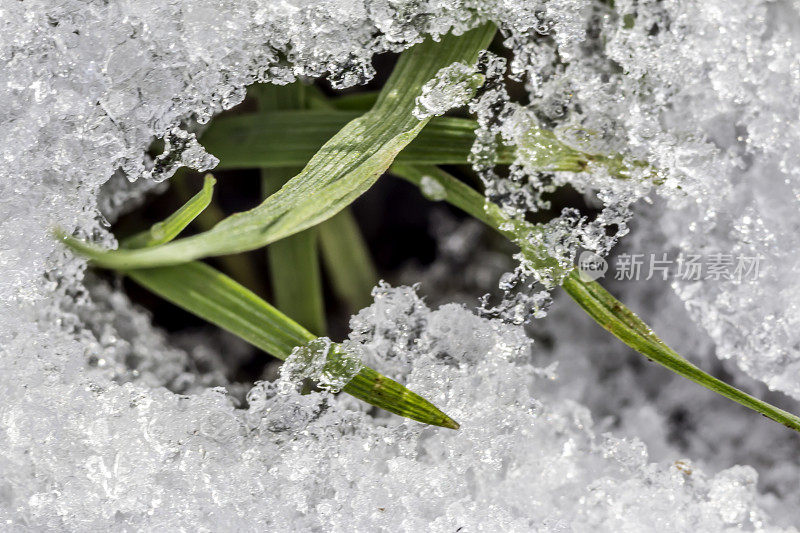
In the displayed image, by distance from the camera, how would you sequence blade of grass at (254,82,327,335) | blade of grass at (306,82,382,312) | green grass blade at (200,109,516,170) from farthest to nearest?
1. blade of grass at (306,82,382,312)
2. blade of grass at (254,82,327,335)
3. green grass blade at (200,109,516,170)

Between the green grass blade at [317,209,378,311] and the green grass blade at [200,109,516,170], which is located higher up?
the green grass blade at [200,109,516,170]

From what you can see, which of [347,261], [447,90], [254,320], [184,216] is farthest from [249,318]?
[347,261]

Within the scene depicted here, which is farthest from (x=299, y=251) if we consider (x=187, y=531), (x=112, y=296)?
(x=187, y=531)

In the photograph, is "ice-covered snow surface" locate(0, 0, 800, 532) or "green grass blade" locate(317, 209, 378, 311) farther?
"green grass blade" locate(317, 209, 378, 311)

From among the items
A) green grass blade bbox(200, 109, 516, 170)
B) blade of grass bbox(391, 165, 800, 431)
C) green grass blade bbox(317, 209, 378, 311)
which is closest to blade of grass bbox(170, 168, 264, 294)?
green grass blade bbox(317, 209, 378, 311)

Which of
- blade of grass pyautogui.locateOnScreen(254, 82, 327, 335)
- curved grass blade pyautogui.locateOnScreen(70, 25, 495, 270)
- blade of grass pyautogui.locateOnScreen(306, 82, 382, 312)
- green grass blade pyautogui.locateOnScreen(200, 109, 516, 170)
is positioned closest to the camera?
curved grass blade pyautogui.locateOnScreen(70, 25, 495, 270)

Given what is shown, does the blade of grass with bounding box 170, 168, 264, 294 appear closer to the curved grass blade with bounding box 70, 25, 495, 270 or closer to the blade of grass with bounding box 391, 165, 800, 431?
the curved grass blade with bounding box 70, 25, 495, 270
